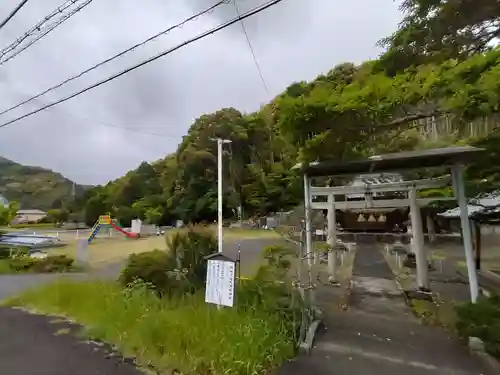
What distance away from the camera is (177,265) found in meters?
5.04

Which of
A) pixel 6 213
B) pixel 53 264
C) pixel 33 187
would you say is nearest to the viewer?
pixel 53 264

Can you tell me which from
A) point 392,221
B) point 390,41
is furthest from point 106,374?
point 392,221

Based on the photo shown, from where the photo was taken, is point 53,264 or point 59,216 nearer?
point 53,264

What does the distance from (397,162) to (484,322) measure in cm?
220

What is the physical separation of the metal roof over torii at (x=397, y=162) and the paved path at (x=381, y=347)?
221 cm

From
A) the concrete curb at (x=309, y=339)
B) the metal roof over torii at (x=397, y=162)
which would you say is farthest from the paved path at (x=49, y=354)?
the metal roof over torii at (x=397, y=162)

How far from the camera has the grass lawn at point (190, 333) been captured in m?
3.06

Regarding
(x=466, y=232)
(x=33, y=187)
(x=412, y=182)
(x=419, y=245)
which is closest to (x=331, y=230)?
(x=419, y=245)

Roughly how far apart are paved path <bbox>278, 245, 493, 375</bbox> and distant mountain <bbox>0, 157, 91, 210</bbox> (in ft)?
145

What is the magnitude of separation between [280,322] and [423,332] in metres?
1.99

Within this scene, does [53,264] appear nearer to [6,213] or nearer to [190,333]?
[6,213]

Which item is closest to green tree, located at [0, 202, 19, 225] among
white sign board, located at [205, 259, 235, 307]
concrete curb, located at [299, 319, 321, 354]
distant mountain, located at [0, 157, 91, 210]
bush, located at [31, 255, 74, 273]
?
bush, located at [31, 255, 74, 273]

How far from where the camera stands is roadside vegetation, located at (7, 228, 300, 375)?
3.15 m

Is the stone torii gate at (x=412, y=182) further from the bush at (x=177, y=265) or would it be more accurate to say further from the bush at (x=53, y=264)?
the bush at (x=53, y=264)
